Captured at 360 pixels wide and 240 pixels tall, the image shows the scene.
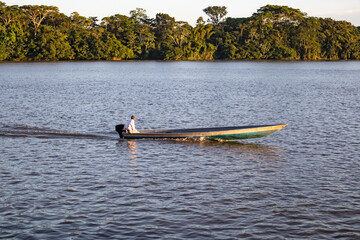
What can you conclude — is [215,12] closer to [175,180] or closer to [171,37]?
[171,37]

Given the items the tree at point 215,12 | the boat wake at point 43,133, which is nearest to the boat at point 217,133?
the boat wake at point 43,133

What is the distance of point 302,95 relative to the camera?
55375 millimetres

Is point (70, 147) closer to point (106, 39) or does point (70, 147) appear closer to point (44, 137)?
point (44, 137)

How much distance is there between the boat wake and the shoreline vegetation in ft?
357

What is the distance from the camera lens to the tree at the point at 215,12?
186 metres

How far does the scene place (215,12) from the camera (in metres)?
186

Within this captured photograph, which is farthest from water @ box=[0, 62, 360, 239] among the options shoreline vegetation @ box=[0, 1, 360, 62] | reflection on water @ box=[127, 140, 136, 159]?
shoreline vegetation @ box=[0, 1, 360, 62]

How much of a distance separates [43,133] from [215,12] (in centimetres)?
16543

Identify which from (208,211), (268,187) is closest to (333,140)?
(268,187)

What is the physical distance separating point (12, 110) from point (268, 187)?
28092 millimetres

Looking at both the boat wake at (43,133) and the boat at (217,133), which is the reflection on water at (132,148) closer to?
the boat at (217,133)

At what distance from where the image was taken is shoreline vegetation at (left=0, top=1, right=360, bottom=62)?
137500mm

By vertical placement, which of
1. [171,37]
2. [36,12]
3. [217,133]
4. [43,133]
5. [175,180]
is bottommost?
[175,180]

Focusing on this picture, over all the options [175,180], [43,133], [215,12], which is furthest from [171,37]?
[175,180]
